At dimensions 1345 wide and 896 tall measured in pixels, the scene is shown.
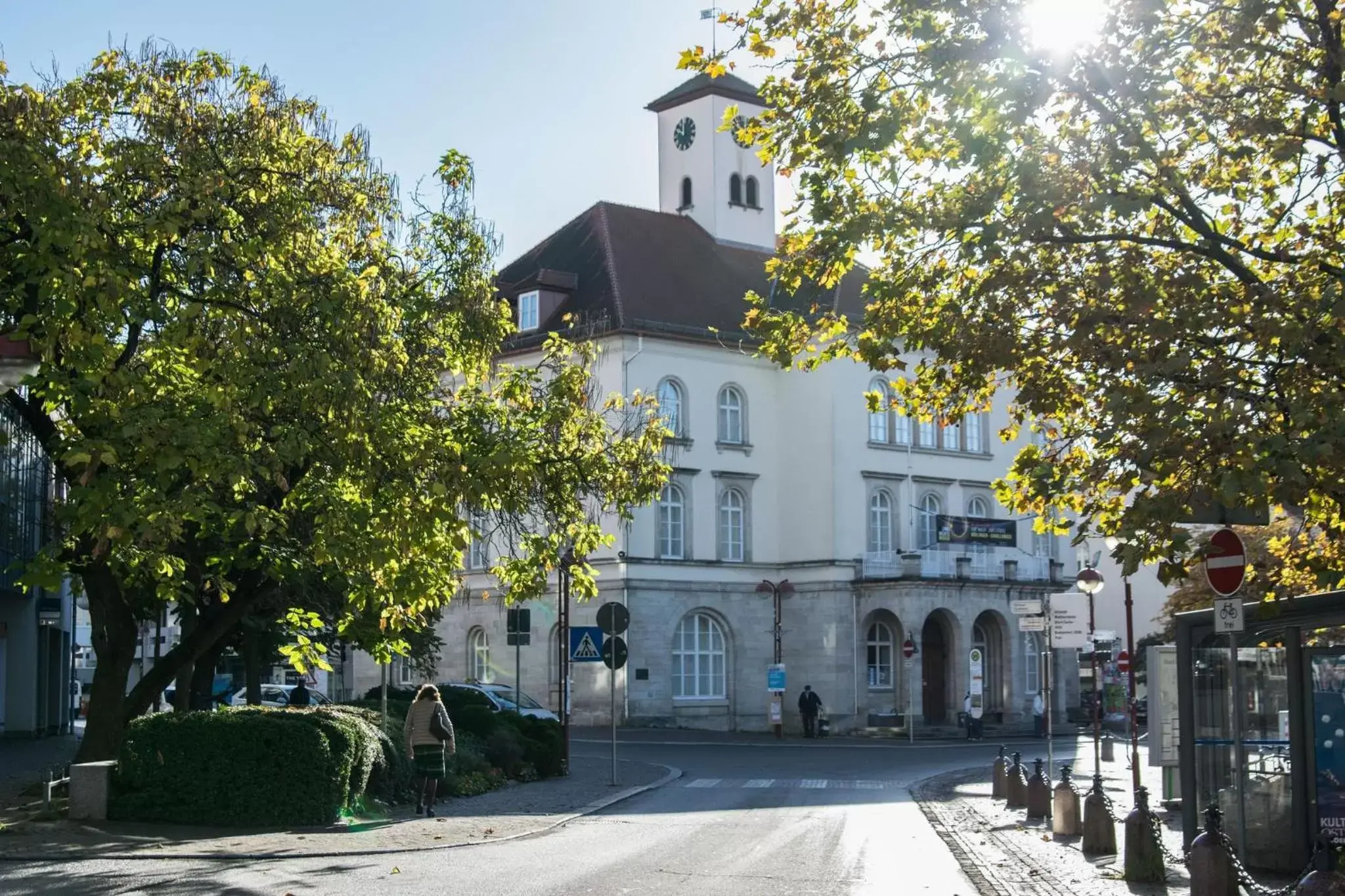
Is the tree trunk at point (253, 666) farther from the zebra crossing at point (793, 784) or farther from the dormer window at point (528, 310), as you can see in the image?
the dormer window at point (528, 310)

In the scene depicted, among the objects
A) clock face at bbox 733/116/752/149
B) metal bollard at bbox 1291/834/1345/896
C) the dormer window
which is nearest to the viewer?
metal bollard at bbox 1291/834/1345/896

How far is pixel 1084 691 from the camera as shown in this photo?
7550 cm

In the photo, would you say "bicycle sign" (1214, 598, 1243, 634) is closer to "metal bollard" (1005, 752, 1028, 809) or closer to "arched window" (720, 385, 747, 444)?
"metal bollard" (1005, 752, 1028, 809)

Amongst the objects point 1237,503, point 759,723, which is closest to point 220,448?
point 1237,503

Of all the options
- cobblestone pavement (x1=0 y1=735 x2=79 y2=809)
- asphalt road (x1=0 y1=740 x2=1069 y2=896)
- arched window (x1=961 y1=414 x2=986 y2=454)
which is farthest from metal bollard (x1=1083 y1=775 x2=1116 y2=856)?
arched window (x1=961 y1=414 x2=986 y2=454)

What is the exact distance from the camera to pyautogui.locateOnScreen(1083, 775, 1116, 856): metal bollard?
17984 millimetres

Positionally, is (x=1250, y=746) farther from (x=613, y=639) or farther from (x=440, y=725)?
(x=613, y=639)

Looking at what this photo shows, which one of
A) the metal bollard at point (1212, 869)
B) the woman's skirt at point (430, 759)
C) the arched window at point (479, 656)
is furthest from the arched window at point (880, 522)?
the metal bollard at point (1212, 869)

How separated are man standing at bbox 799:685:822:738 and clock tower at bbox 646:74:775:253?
720 inches

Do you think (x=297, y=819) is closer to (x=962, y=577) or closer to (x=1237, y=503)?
(x=1237, y=503)

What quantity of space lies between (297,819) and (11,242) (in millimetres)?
6714

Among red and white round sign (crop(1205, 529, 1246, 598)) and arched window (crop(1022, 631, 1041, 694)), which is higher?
red and white round sign (crop(1205, 529, 1246, 598))

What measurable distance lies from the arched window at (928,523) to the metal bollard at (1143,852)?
157ft

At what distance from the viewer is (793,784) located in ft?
104
